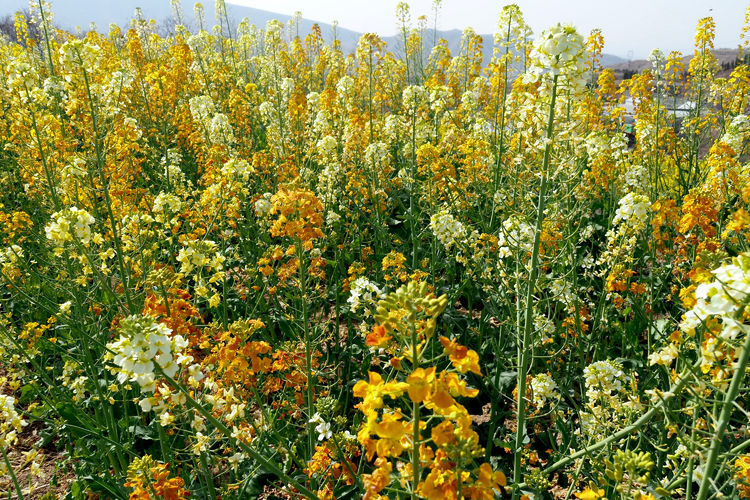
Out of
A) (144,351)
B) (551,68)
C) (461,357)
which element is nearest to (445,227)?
(551,68)

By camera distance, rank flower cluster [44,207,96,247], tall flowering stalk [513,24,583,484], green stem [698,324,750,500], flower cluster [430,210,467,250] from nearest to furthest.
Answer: green stem [698,324,750,500]
tall flowering stalk [513,24,583,484]
flower cluster [44,207,96,247]
flower cluster [430,210,467,250]

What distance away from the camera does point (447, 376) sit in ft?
4.12

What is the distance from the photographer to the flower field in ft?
4.94

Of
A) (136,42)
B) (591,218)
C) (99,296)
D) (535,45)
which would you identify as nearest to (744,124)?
(591,218)

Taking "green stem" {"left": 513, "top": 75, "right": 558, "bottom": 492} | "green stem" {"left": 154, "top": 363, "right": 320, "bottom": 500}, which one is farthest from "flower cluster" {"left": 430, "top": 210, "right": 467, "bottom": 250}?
"green stem" {"left": 154, "top": 363, "right": 320, "bottom": 500}

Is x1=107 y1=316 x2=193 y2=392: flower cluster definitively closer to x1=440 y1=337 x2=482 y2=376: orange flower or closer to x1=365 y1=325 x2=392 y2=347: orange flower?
x1=365 y1=325 x2=392 y2=347: orange flower

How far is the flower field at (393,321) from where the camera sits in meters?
1.51

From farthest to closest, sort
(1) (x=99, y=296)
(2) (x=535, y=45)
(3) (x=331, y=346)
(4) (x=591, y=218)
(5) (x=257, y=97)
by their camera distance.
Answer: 1. (5) (x=257, y=97)
2. (4) (x=591, y=218)
3. (1) (x=99, y=296)
4. (3) (x=331, y=346)
5. (2) (x=535, y=45)

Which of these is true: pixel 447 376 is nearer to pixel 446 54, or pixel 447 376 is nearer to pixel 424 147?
pixel 424 147

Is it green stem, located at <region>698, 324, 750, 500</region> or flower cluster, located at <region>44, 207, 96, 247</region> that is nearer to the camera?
green stem, located at <region>698, 324, 750, 500</region>

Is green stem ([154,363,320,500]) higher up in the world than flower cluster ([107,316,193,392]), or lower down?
lower down

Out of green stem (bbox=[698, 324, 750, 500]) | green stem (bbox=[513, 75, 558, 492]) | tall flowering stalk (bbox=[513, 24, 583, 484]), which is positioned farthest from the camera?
green stem (bbox=[513, 75, 558, 492])

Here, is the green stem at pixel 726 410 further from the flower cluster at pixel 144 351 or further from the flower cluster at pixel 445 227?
the flower cluster at pixel 445 227

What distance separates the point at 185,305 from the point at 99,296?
2.13 meters
